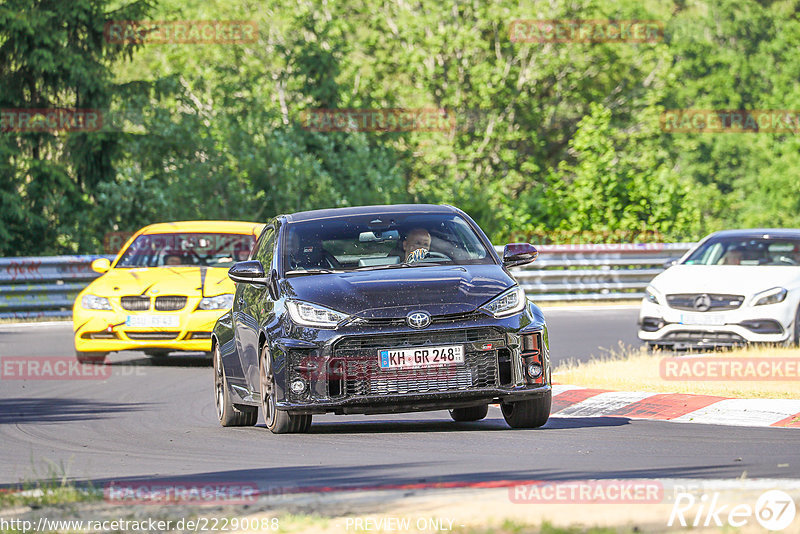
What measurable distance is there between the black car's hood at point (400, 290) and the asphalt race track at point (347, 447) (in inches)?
34.1

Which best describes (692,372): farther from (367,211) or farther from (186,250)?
(186,250)

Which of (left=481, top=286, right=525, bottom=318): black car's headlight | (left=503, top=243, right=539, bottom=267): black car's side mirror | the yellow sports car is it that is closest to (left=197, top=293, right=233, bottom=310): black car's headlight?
the yellow sports car

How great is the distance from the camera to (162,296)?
16.4 metres

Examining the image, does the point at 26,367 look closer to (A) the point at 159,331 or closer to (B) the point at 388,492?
(A) the point at 159,331

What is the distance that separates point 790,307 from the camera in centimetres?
1636

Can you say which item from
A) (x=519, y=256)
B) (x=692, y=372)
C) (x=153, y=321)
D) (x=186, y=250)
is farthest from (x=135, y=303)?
(x=519, y=256)

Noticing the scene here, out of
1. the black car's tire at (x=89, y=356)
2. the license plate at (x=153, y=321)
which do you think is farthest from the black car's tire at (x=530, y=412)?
the black car's tire at (x=89, y=356)

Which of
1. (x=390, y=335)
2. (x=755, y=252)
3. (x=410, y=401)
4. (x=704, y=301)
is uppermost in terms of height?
(x=390, y=335)

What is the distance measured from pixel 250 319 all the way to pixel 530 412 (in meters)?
2.10

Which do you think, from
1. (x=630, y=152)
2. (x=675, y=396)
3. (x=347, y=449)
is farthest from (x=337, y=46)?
(x=347, y=449)

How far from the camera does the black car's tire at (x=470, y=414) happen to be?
11.4m

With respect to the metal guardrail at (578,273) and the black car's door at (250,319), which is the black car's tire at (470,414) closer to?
the black car's door at (250,319)

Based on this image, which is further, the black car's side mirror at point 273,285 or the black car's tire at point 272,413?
the black car's side mirror at point 273,285

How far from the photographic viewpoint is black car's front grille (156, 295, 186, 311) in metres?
16.3
